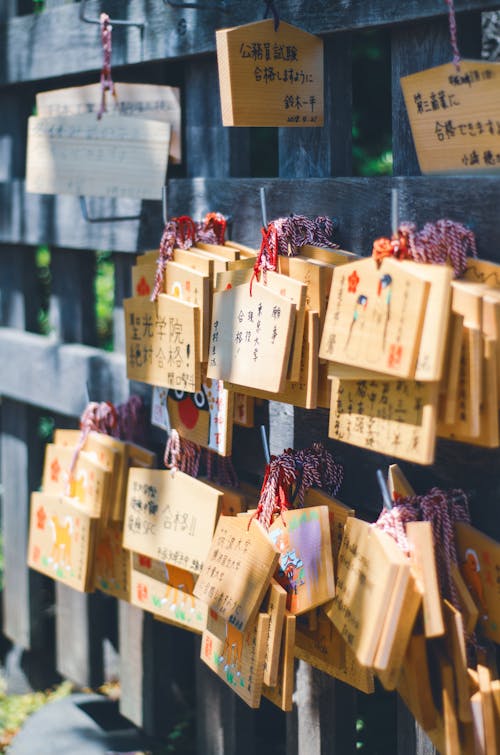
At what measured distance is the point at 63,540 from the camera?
282 centimetres

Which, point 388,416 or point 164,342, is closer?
point 388,416

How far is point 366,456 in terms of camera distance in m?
2.16

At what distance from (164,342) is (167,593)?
658 millimetres

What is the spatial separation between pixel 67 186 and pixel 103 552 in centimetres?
103

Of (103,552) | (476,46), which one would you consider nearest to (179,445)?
(103,552)

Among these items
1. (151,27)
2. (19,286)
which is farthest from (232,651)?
(19,286)

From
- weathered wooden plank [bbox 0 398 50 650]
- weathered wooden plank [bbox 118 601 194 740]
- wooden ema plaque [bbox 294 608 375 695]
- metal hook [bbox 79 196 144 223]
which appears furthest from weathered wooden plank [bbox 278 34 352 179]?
weathered wooden plank [bbox 0 398 50 650]

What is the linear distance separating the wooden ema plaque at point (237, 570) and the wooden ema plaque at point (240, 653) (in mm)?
33

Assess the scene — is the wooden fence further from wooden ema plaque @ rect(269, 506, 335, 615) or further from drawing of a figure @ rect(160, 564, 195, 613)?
drawing of a figure @ rect(160, 564, 195, 613)

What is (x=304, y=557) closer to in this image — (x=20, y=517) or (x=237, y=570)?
(x=237, y=570)

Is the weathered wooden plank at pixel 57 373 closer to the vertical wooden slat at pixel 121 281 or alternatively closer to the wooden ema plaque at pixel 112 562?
the vertical wooden slat at pixel 121 281

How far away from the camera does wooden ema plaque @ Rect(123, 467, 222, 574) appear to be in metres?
2.35

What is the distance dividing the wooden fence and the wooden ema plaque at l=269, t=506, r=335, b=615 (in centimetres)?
18

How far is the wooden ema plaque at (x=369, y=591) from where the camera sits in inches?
67.5
